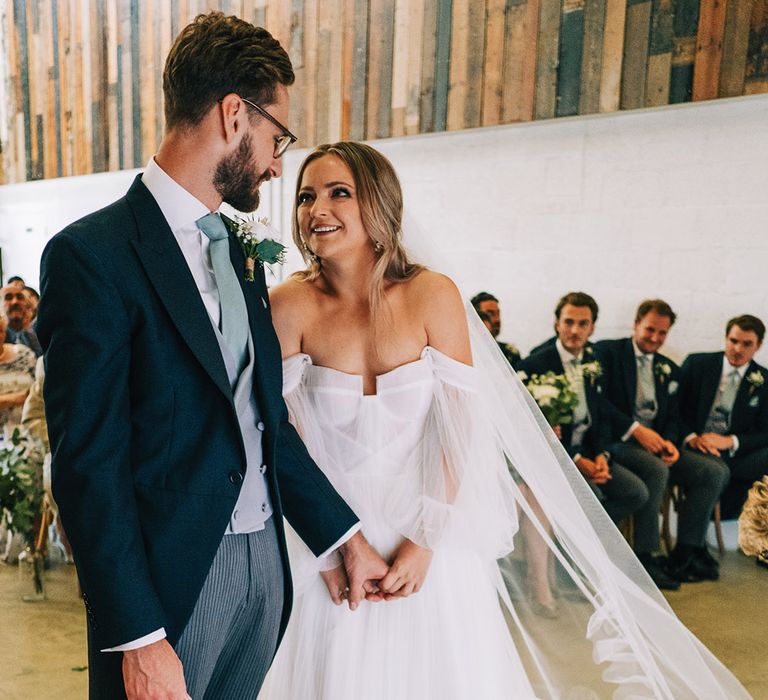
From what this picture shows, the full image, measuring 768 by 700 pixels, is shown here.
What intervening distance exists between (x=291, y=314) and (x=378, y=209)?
378 mm

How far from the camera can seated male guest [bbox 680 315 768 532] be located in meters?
4.26

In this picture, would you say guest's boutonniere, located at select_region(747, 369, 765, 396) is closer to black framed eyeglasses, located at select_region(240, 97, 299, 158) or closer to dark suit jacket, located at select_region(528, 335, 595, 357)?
dark suit jacket, located at select_region(528, 335, 595, 357)

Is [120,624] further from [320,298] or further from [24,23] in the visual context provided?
[24,23]

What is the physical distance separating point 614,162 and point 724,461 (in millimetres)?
1832

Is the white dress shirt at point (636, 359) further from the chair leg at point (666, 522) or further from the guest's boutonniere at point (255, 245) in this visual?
the guest's boutonniere at point (255, 245)

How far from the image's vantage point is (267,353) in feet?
5.21

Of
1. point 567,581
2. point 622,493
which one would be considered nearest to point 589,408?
point 622,493

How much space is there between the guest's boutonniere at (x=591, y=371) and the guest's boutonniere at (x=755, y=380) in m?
0.81

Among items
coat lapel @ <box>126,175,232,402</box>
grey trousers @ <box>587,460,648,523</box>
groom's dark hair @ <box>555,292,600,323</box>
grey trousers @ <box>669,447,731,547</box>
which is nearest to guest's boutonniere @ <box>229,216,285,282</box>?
coat lapel @ <box>126,175,232,402</box>

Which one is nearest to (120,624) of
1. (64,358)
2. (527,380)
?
(64,358)

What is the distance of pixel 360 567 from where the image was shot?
78.6 inches

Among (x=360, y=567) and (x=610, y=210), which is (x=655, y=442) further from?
(x=360, y=567)

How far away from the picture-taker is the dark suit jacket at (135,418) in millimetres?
1267

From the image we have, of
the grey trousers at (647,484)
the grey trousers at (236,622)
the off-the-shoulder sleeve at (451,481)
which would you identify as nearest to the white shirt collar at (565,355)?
the grey trousers at (647,484)
